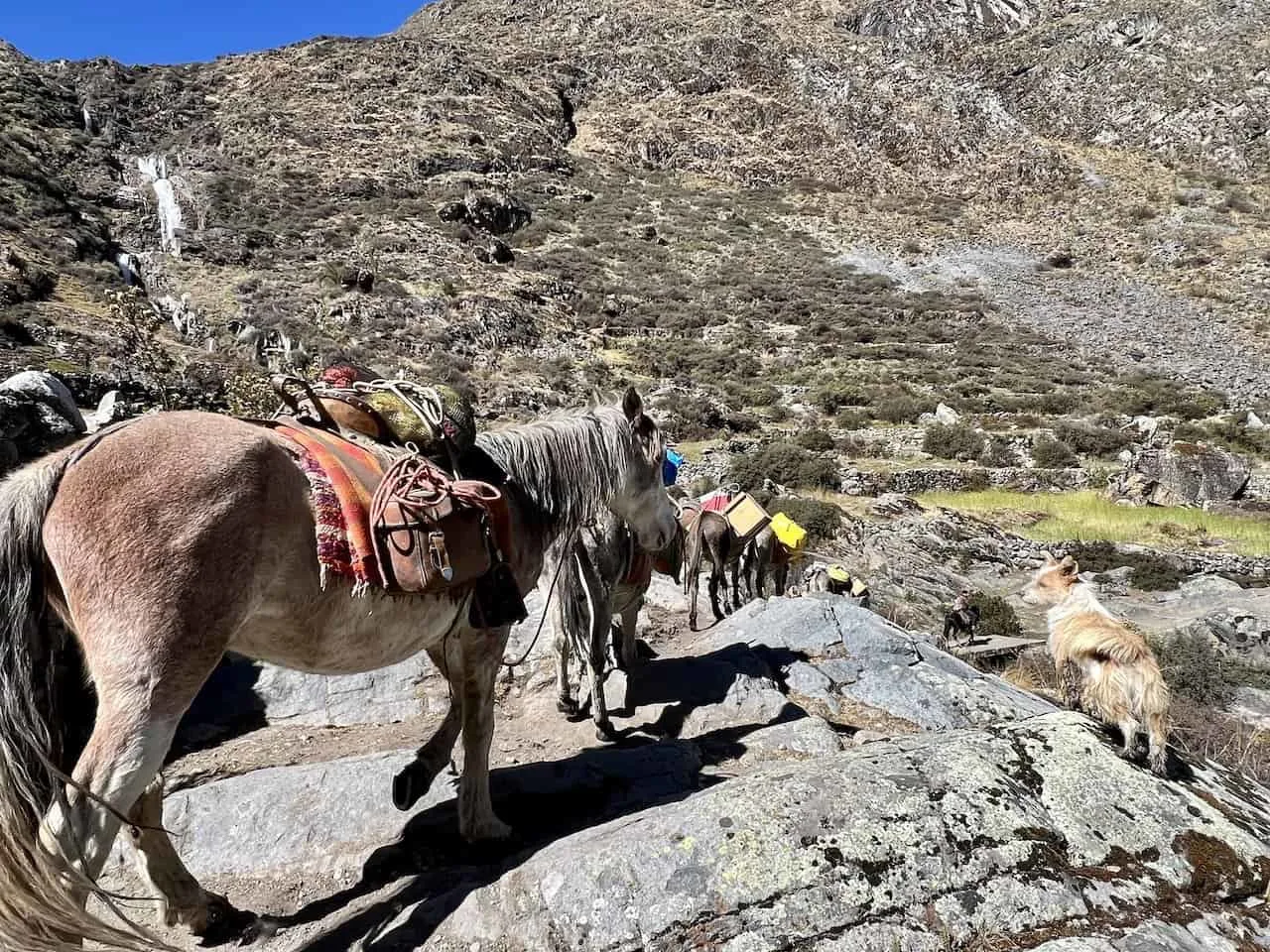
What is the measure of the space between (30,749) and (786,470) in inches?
748

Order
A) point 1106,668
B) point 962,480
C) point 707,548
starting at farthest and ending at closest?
point 962,480
point 707,548
point 1106,668

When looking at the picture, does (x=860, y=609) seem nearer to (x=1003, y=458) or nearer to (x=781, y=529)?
(x=781, y=529)

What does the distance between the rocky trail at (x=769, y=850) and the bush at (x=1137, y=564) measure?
12.7 metres

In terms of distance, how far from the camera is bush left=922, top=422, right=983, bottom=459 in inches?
909

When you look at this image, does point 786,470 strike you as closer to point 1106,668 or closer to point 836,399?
point 836,399

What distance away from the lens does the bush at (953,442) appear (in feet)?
75.8

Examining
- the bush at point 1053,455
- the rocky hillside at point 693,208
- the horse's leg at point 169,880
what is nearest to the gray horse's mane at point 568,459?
the horse's leg at point 169,880

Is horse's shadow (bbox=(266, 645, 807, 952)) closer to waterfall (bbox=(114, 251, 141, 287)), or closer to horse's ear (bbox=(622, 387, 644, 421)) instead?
horse's ear (bbox=(622, 387, 644, 421))

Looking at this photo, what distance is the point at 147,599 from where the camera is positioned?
6.48ft

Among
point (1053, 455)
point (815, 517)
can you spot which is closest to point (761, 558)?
point (815, 517)

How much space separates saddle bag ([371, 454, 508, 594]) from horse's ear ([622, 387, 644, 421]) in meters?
1.19

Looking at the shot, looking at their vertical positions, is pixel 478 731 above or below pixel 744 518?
above

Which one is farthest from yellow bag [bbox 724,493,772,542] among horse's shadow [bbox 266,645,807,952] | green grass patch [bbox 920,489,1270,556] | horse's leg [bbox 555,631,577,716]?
green grass patch [bbox 920,489,1270,556]

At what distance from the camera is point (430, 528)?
2.57 meters
